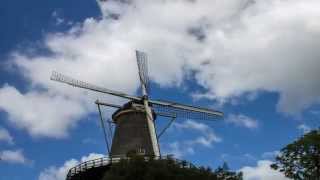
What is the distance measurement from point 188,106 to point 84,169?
14.5 m

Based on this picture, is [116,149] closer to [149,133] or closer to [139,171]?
[149,133]

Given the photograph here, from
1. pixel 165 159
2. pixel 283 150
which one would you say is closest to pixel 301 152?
pixel 283 150

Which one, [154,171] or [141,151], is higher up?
[141,151]

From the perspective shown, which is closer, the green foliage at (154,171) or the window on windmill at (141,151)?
the green foliage at (154,171)

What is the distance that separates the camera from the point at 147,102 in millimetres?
55656

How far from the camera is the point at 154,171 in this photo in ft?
130

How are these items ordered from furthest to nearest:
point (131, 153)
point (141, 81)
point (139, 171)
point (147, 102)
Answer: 1. point (141, 81)
2. point (147, 102)
3. point (131, 153)
4. point (139, 171)

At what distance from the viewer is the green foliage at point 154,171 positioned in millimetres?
39781

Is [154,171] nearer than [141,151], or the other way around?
[154,171]

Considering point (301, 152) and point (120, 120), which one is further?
point (120, 120)

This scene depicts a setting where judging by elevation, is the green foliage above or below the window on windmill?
below

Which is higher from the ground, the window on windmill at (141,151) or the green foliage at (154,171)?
the window on windmill at (141,151)

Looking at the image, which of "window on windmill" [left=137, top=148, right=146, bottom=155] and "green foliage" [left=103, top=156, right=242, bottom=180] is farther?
"window on windmill" [left=137, top=148, right=146, bottom=155]

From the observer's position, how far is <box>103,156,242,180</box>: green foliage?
39781mm
